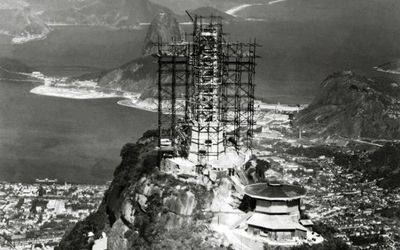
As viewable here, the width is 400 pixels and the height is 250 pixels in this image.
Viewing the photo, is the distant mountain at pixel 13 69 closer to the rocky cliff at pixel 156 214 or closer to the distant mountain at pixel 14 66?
the distant mountain at pixel 14 66

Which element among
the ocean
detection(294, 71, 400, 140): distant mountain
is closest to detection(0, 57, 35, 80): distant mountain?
the ocean

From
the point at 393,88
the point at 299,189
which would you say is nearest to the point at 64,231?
the point at 299,189

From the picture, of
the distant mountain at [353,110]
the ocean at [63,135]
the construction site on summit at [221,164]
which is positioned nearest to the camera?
the construction site on summit at [221,164]

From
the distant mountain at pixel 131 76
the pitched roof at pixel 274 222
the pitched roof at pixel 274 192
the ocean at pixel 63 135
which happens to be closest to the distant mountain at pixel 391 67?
the distant mountain at pixel 131 76

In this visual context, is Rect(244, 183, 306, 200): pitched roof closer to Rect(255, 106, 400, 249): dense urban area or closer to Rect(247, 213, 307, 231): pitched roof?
Rect(247, 213, 307, 231): pitched roof

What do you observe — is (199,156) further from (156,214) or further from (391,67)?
(391,67)

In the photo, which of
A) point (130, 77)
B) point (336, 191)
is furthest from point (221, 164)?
point (130, 77)

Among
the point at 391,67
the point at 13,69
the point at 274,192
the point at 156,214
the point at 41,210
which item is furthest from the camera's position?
the point at 391,67
